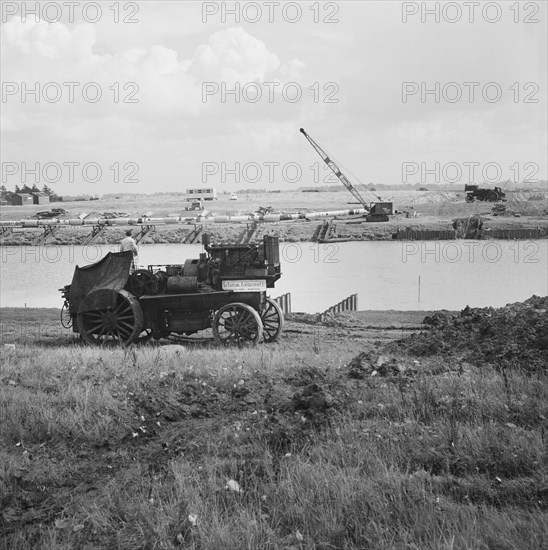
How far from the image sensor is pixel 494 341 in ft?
38.6

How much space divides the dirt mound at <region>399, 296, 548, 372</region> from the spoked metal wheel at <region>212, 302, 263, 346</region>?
3303mm

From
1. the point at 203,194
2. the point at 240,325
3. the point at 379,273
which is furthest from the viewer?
the point at 203,194

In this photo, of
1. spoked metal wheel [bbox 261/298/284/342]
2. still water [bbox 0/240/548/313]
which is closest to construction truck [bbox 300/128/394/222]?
still water [bbox 0/240/548/313]

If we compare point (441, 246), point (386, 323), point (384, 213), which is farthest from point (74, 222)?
point (386, 323)

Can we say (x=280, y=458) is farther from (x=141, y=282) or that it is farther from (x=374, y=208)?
(x=374, y=208)

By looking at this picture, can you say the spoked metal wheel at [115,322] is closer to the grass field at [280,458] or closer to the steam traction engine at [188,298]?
the steam traction engine at [188,298]

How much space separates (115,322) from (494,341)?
814 centimetres

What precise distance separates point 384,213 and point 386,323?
5772cm

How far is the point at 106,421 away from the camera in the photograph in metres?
8.14

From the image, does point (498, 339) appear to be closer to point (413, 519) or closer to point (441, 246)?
point (413, 519)

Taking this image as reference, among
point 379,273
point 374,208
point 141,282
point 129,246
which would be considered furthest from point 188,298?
point 374,208

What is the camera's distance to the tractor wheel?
1630cm

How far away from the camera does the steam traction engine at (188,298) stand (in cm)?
1586

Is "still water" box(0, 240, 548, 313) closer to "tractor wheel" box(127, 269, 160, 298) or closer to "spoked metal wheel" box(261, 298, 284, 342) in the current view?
"spoked metal wheel" box(261, 298, 284, 342)
